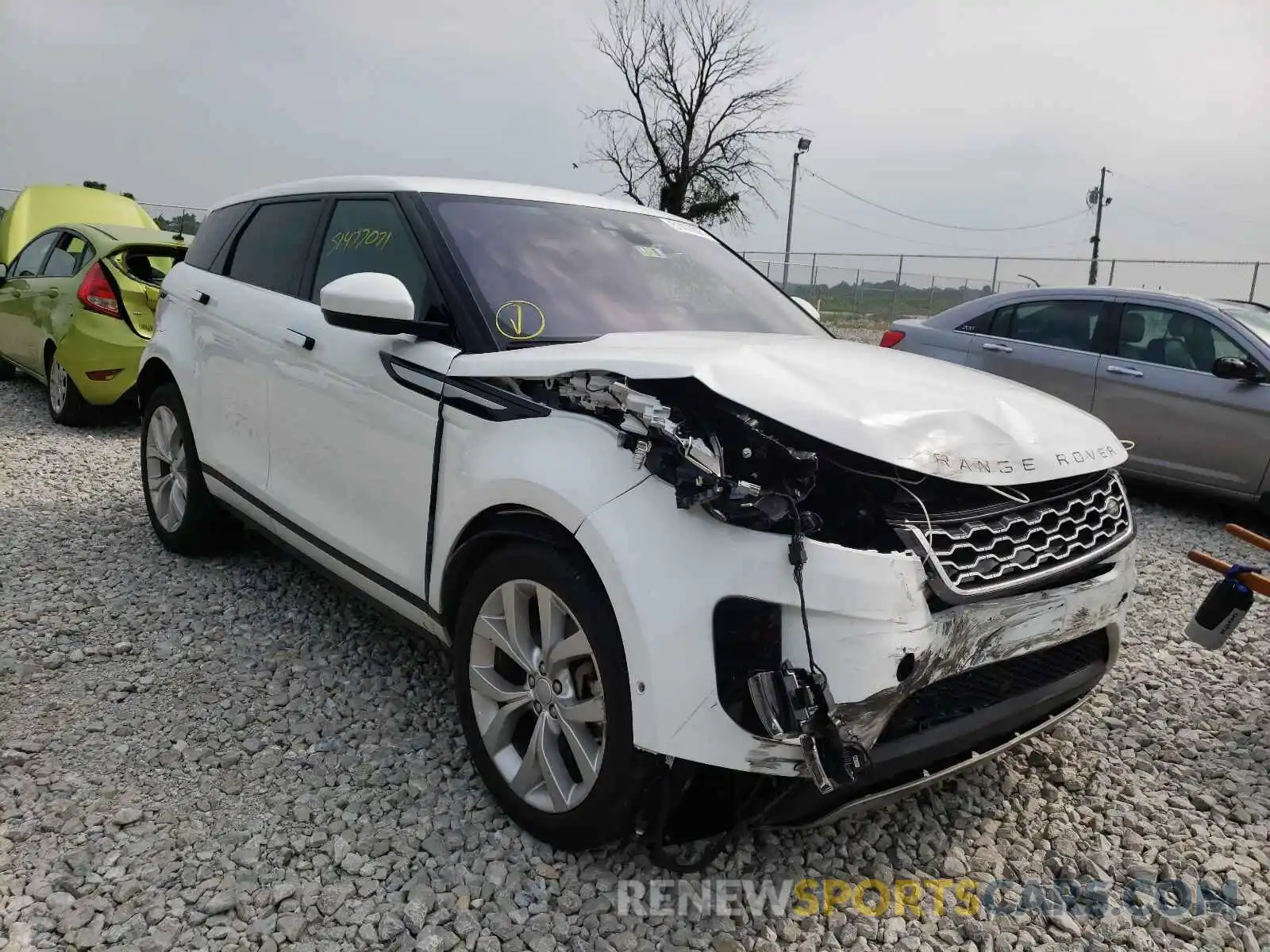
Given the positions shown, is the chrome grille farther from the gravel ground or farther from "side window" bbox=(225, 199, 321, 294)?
"side window" bbox=(225, 199, 321, 294)

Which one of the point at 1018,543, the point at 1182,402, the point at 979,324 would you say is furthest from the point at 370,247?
the point at 979,324

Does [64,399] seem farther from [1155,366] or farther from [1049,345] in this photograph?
[1155,366]

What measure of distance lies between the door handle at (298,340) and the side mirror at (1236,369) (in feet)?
19.5

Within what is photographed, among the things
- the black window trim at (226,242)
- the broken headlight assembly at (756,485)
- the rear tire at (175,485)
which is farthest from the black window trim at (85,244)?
the broken headlight assembly at (756,485)

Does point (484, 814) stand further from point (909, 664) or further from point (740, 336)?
point (740, 336)

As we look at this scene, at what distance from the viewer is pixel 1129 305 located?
22.8 ft

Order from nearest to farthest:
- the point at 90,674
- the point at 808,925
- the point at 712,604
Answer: the point at 712,604 → the point at 808,925 → the point at 90,674

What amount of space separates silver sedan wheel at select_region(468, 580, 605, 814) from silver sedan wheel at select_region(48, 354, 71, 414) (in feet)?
20.7

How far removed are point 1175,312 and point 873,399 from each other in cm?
565

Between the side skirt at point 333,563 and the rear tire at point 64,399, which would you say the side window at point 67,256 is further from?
the side skirt at point 333,563

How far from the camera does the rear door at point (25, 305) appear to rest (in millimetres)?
7798

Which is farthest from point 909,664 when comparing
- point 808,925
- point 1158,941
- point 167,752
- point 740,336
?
point 167,752

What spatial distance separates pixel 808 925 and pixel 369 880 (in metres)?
1.12

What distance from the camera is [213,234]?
14.8 ft
